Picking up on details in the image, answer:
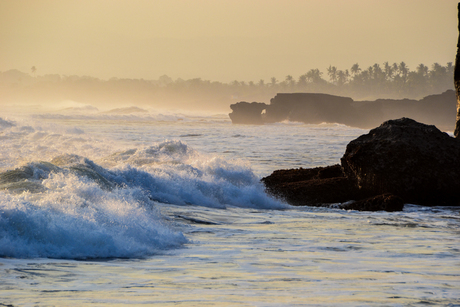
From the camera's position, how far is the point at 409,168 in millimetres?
9500

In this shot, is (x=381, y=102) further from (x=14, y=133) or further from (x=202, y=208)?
(x=202, y=208)

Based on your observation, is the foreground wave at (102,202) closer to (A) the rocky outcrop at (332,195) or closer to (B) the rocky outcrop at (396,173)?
(A) the rocky outcrop at (332,195)

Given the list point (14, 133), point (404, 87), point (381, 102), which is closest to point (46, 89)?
point (404, 87)

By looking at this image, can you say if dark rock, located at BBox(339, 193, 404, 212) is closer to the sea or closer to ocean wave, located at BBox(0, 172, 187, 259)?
the sea

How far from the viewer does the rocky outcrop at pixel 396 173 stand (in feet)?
30.9

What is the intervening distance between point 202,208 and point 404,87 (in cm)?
17160

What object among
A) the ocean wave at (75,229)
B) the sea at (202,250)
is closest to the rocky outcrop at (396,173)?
the sea at (202,250)

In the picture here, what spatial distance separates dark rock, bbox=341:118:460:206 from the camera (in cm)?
942

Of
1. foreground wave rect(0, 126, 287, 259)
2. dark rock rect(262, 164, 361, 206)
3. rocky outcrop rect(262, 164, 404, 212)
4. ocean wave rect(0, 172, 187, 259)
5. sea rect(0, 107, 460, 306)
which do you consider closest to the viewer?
sea rect(0, 107, 460, 306)

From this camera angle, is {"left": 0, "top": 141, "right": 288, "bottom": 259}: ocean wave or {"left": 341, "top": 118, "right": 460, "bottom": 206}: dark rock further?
{"left": 341, "top": 118, "right": 460, "bottom": 206}: dark rock

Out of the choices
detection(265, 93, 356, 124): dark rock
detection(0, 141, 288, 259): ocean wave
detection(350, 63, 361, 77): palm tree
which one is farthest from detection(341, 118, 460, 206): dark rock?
detection(350, 63, 361, 77): palm tree

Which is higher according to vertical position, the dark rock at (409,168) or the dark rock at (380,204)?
the dark rock at (409,168)

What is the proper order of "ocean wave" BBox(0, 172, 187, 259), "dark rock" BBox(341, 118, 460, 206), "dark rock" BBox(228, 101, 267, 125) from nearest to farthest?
"ocean wave" BBox(0, 172, 187, 259)
"dark rock" BBox(341, 118, 460, 206)
"dark rock" BBox(228, 101, 267, 125)

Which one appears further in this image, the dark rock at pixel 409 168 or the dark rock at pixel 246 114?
→ the dark rock at pixel 246 114
